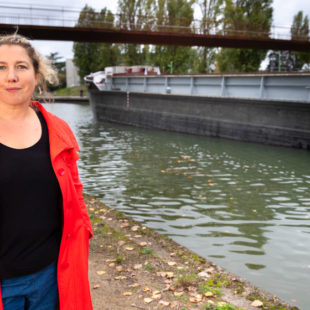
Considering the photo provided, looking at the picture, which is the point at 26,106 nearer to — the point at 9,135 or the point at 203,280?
the point at 9,135

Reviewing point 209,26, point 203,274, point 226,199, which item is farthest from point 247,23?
point 203,274

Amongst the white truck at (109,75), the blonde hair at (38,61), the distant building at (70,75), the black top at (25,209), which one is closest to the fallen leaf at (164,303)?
the black top at (25,209)

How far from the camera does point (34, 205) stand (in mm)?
1909

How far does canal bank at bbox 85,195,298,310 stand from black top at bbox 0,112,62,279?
1981 millimetres

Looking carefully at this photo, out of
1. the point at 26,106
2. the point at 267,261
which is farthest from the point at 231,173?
the point at 26,106

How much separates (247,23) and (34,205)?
35567 mm

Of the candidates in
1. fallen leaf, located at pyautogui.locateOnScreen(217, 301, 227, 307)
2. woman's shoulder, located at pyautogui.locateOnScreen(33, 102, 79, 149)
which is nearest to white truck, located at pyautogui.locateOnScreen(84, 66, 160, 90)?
fallen leaf, located at pyautogui.locateOnScreen(217, 301, 227, 307)

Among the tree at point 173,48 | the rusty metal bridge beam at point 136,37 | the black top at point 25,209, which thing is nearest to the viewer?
the black top at point 25,209

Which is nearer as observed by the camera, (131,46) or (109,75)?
(109,75)

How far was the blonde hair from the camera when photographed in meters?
2.01

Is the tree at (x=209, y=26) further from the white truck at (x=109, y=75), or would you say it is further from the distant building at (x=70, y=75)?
the distant building at (x=70, y=75)

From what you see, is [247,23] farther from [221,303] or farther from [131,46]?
[221,303]

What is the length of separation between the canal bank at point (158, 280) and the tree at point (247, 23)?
3120 centimetres

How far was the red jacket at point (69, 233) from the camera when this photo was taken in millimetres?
1978
